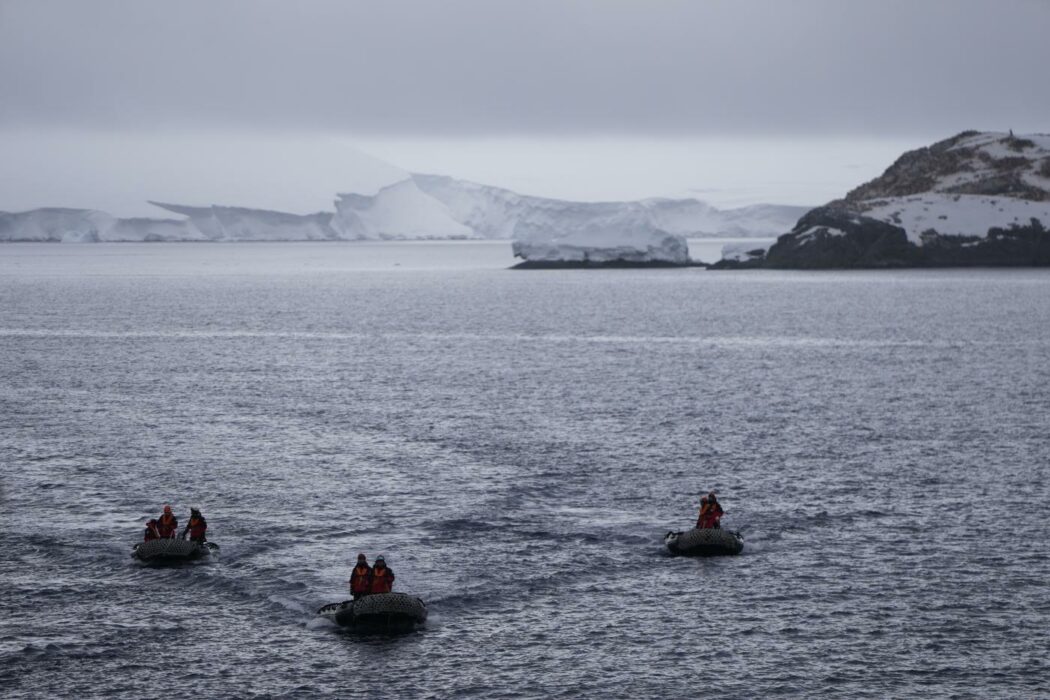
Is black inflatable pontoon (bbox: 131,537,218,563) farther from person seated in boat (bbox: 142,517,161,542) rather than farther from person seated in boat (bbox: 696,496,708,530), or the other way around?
person seated in boat (bbox: 696,496,708,530)

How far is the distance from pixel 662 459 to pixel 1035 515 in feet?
68.2

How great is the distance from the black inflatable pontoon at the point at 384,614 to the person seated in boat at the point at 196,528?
10.3 m

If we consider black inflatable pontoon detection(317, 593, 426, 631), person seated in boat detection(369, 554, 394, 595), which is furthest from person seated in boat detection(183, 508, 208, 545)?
black inflatable pontoon detection(317, 593, 426, 631)

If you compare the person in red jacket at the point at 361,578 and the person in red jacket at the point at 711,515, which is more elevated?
the person in red jacket at the point at 711,515

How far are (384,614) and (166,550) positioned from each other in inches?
458

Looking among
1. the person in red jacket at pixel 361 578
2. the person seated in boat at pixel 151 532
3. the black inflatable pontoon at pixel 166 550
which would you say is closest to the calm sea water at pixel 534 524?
the black inflatable pontoon at pixel 166 550

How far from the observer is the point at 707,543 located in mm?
52000

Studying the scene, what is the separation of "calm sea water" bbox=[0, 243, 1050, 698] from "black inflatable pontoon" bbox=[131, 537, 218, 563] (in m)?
0.58

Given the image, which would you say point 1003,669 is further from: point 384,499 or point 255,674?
point 384,499

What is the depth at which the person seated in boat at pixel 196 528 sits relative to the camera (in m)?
51.4

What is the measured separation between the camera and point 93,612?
44.4 meters

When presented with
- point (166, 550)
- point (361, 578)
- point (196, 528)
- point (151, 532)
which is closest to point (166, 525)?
point (151, 532)

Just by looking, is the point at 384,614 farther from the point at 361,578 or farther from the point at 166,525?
the point at 166,525

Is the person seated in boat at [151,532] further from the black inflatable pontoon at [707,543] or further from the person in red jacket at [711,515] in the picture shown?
the person in red jacket at [711,515]
